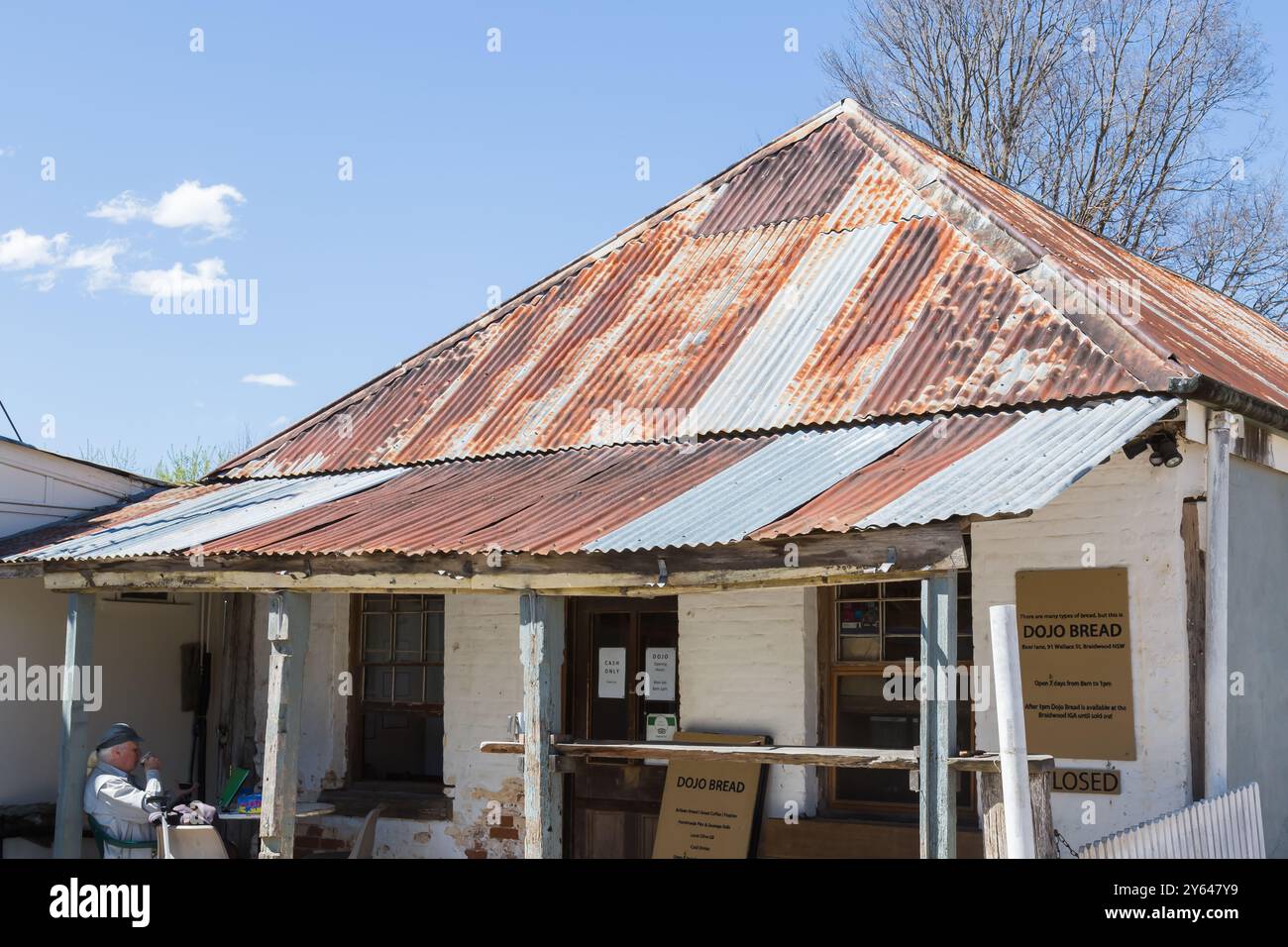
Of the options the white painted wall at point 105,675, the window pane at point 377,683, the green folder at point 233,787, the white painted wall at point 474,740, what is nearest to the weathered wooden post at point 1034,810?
the white painted wall at point 474,740

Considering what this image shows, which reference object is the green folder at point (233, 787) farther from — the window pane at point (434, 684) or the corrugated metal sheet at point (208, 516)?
the corrugated metal sheet at point (208, 516)

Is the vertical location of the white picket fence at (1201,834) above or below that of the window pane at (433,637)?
below

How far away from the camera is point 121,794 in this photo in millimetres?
8602

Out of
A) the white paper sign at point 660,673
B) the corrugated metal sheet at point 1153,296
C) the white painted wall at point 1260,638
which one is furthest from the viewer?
the white paper sign at point 660,673

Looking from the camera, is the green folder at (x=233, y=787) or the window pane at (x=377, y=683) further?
the window pane at (x=377, y=683)

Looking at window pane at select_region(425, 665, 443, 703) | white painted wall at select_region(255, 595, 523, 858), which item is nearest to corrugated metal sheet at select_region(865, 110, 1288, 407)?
white painted wall at select_region(255, 595, 523, 858)

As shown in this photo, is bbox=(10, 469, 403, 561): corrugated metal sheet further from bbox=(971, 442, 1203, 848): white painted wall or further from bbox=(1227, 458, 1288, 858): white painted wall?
bbox=(1227, 458, 1288, 858): white painted wall

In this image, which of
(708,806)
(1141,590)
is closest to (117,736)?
(708,806)

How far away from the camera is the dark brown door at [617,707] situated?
9859 mm

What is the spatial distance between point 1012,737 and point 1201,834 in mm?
1881

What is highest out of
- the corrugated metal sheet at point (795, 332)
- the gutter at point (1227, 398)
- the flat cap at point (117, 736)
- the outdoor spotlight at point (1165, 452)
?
the corrugated metal sheet at point (795, 332)

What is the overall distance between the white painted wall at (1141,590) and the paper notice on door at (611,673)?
2.92 m
